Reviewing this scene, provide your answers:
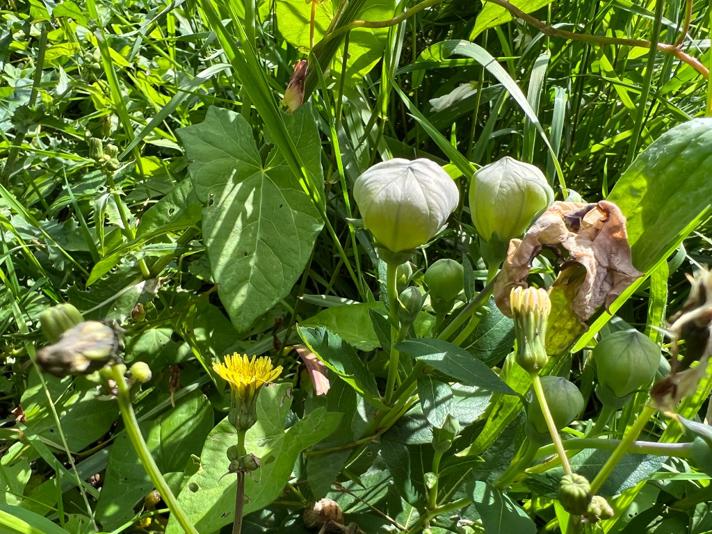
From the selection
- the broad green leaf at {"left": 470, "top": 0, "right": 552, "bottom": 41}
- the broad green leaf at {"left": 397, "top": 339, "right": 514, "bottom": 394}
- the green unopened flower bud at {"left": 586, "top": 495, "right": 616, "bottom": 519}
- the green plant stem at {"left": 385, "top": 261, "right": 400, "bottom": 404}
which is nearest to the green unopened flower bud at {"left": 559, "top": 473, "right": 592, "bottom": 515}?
the green unopened flower bud at {"left": 586, "top": 495, "right": 616, "bottom": 519}

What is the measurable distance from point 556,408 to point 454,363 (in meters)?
0.11

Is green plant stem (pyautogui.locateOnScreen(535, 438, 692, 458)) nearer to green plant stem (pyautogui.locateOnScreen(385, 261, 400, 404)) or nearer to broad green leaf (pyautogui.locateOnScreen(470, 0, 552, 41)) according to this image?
green plant stem (pyautogui.locateOnScreen(385, 261, 400, 404))

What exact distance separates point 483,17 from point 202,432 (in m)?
0.78

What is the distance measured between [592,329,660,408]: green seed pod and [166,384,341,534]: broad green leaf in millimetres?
289

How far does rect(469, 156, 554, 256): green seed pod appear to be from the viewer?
0.73 m

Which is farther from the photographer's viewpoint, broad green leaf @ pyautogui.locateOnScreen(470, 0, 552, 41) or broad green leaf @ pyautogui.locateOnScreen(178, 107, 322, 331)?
broad green leaf @ pyautogui.locateOnScreen(470, 0, 552, 41)

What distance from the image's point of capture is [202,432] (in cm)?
96

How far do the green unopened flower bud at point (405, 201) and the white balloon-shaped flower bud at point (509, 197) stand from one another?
0.03m

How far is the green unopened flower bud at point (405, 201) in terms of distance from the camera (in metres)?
0.71

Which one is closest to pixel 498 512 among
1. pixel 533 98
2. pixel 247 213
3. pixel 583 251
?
pixel 583 251

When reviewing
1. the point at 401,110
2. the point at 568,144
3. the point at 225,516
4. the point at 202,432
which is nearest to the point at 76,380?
the point at 202,432

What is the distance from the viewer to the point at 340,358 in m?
0.80

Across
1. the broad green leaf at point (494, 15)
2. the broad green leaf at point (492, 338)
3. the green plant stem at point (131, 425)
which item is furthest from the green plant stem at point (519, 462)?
the broad green leaf at point (494, 15)

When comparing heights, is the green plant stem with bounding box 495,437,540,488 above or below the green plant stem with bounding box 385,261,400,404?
below
